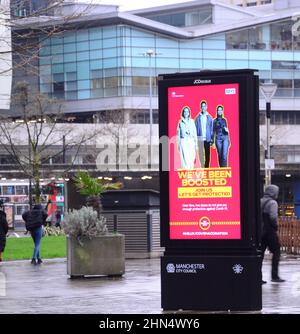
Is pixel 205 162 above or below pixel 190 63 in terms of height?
below

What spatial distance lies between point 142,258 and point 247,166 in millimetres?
12942

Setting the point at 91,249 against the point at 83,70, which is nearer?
the point at 91,249

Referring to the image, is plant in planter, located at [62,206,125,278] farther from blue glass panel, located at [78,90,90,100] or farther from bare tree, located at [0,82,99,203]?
blue glass panel, located at [78,90,90,100]

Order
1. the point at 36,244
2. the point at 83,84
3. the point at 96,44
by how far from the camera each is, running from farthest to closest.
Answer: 1. the point at 83,84
2. the point at 96,44
3. the point at 36,244

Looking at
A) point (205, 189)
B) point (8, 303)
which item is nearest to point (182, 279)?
point (205, 189)

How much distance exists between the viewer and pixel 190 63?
97.4 metres

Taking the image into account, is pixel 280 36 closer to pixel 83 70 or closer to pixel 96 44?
pixel 96 44

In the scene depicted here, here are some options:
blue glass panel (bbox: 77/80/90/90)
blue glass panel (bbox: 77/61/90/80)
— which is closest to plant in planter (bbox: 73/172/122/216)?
blue glass panel (bbox: 77/61/90/80)

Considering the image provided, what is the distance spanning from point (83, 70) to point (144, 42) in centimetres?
680

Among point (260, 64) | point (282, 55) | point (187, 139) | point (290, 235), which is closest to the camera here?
point (187, 139)

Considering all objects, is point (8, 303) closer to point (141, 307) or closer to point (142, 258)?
point (141, 307)

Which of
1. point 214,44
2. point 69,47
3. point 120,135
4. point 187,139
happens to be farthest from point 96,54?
point 187,139

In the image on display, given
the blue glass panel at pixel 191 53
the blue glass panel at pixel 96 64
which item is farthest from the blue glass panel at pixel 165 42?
the blue glass panel at pixel 96 64

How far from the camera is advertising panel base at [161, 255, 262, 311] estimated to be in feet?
40.5
